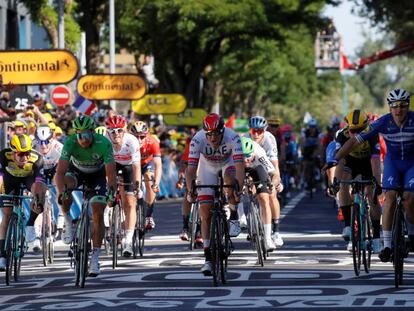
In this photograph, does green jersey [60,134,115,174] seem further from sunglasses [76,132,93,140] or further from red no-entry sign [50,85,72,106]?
red no-entry sign [50,85,72,106]

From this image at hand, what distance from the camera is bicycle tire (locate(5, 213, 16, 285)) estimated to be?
16.1 metres

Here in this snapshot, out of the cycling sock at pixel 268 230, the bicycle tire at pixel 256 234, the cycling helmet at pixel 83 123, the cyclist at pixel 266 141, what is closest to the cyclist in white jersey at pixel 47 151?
the cyclist at pixel 266 141

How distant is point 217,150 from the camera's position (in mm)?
16062

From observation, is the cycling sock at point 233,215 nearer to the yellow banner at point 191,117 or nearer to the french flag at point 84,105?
the french flag at point 84,105

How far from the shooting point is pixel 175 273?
16656mm

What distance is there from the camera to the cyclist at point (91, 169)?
15.9 m

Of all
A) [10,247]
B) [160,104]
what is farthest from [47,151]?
[160,104]

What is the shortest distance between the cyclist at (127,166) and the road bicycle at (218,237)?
3252 millimetres

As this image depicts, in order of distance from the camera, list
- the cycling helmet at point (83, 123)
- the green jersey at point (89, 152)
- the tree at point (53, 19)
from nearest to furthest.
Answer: the cycling helmet at point (83, 123), the green jersey at point (89, 152), the tree at point (53, 19)

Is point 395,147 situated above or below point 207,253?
above

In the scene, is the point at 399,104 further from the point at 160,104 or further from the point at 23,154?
the point at 160,104

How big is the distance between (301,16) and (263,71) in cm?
1867

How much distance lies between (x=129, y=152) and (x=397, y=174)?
4832 mm

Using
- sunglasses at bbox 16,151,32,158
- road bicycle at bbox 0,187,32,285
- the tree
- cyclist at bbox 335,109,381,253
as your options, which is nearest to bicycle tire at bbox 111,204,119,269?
road bicycle at bbox 0,187,32,285
